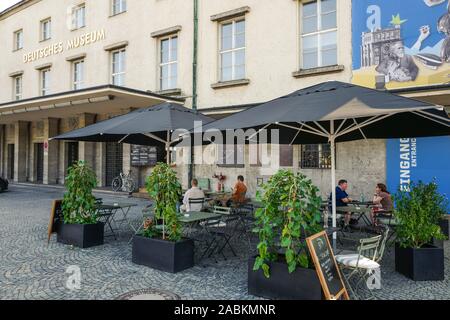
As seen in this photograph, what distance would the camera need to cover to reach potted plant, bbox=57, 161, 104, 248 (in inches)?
268

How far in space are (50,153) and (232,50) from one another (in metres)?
12.9

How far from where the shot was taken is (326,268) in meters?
4.03

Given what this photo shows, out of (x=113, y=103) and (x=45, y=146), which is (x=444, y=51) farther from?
(x=45, y=146)

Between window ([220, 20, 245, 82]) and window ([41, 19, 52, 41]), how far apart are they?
1234 cm

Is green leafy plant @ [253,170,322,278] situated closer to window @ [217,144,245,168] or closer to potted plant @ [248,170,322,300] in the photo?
potted plant @ [248,170,322,300]

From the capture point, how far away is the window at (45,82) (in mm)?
20559

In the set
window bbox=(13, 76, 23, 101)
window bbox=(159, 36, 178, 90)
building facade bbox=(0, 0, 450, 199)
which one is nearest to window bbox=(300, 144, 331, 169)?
building facade bbox=(0, 0, 450, 199)

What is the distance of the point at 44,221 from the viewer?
9.80 m

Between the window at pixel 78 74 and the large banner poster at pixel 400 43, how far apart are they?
1391 centimetres

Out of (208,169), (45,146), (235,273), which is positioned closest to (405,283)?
(235,273)

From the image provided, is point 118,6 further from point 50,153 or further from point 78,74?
point 50,153

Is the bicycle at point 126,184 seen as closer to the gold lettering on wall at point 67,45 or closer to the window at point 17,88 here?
the gold lettering on wall at point 67,45

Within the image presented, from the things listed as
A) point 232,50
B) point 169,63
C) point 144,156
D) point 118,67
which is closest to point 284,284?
point 232,50
